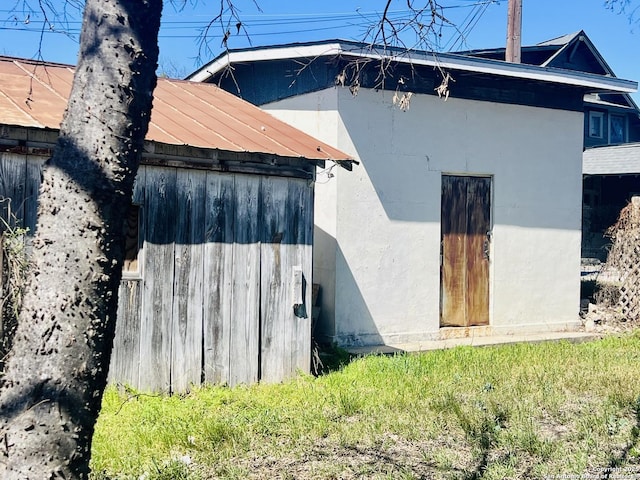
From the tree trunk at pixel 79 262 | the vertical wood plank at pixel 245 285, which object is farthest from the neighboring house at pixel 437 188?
the tree trunk at pixel 79 262

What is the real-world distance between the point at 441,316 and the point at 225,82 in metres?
5.67

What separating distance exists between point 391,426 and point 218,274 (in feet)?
8.13

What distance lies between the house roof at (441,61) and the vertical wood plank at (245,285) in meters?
2.25

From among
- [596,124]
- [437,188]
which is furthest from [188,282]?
[596,124]

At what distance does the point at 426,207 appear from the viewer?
973 cm

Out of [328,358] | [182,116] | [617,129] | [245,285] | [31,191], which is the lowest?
[328,358]

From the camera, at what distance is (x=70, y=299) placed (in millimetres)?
2277

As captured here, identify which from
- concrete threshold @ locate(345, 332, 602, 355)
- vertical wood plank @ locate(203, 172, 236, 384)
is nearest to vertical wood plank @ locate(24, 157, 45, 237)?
vertical wood plank @ locate(203, 172, 236, 384)

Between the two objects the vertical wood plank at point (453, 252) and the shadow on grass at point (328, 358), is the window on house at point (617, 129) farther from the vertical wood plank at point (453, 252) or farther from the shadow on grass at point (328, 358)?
the shadow on grass at point (328, 358)

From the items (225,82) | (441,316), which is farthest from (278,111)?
(441,316)

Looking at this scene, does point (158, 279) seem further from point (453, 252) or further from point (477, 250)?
point (477, 250)

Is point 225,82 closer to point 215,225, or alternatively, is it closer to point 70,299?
point 215,225

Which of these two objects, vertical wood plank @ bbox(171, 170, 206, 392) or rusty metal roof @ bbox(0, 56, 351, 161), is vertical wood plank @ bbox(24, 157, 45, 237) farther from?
vertical wood plank @ bbox(171, 170, 206, 392)

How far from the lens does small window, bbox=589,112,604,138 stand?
2557 centimetres
